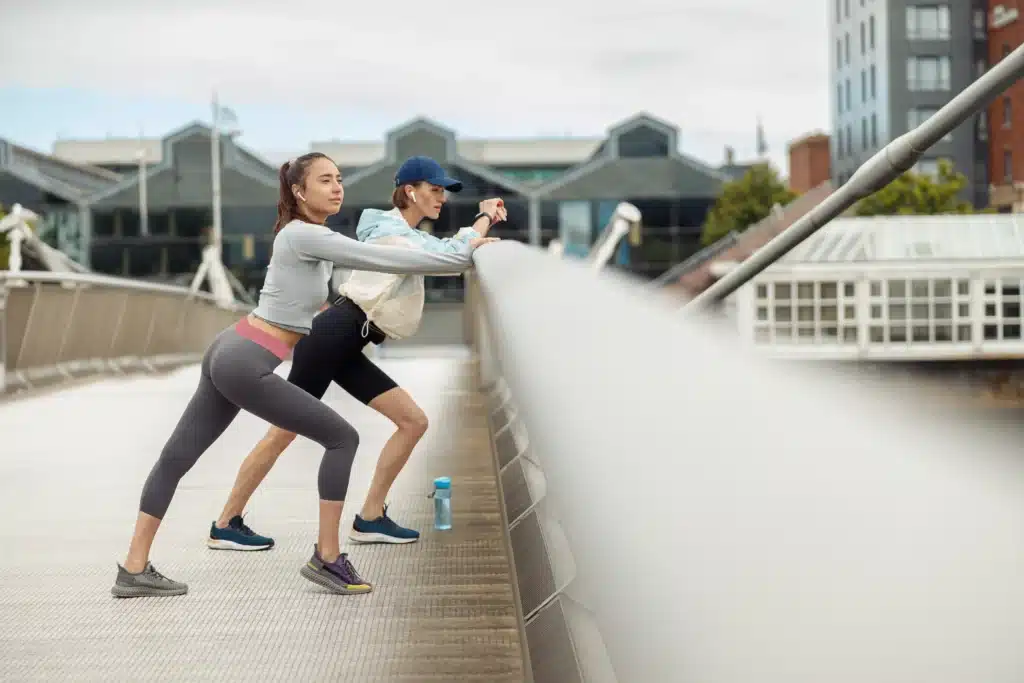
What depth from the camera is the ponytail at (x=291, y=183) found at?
4.52 meters

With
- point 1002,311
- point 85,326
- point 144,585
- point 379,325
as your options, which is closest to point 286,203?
point 379,325

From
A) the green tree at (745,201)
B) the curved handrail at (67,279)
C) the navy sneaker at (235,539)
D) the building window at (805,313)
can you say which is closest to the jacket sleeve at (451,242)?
the navy sneaker at (235,539)

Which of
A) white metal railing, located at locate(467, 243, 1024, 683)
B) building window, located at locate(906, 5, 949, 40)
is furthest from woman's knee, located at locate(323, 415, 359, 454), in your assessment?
building window, located at locate(906, 5, 949, 40)

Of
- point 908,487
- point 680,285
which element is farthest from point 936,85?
point 908,487

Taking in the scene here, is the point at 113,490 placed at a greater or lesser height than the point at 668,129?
lesser

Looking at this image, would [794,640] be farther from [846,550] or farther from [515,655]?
[515,655]

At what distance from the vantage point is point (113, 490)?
7.36 meters

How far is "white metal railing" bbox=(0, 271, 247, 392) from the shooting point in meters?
14.6

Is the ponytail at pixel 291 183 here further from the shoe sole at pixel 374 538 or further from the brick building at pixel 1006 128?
the brick building at pixel 1006 128

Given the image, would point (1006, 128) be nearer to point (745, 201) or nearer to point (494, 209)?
point (745, 201)

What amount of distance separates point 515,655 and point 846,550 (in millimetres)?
3377

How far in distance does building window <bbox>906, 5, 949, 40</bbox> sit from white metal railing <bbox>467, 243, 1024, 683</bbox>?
307 feet

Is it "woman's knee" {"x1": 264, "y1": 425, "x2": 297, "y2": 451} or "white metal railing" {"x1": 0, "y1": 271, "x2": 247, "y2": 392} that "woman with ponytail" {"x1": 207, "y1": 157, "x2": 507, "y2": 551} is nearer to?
"woman's knee" {"x1": 264, "y1": 425, "x2": 297, "y2": 451}

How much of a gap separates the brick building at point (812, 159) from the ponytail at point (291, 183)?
123 m
